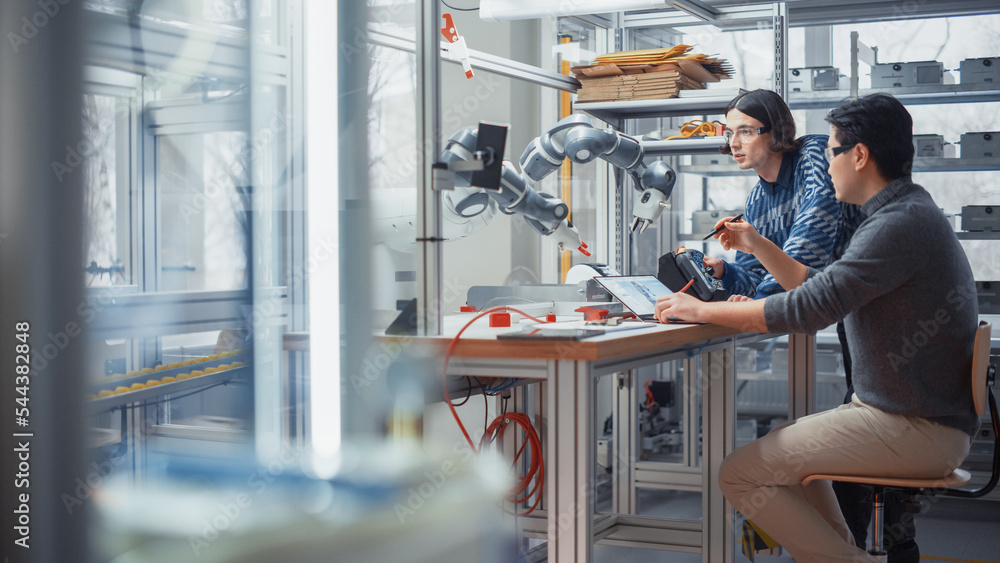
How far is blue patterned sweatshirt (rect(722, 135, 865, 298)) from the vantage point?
2480mm

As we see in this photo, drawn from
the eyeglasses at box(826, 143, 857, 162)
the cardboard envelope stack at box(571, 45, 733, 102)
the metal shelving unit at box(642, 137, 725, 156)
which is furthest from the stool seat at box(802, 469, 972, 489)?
the cardboard envelope stack at box(571, 45, 733, 102)

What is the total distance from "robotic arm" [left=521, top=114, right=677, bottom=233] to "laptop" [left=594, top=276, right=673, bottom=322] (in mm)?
361

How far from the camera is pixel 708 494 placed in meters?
2.56

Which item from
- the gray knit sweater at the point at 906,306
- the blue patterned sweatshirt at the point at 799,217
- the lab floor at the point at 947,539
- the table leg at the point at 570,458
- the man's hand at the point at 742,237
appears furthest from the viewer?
the lab floor at the point at 947,539

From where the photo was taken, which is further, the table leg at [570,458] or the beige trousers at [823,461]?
the beige trousers at [823,461]

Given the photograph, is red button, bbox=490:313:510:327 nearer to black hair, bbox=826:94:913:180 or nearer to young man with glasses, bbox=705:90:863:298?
young man with glasses, bbox=705:90:863:298

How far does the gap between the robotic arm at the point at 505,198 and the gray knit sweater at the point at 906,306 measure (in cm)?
68

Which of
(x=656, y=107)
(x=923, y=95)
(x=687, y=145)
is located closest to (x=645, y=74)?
(x=656, y=107)

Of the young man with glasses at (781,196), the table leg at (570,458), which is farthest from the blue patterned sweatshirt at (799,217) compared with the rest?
the table leg at (570,458)

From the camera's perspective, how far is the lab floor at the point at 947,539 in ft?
10.2

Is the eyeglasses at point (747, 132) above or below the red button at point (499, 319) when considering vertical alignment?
above

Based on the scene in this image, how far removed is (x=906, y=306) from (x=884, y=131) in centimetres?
38

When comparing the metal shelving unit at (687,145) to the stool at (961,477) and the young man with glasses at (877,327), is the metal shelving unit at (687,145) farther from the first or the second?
the stool at (961,477)

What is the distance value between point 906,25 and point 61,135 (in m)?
3.88
